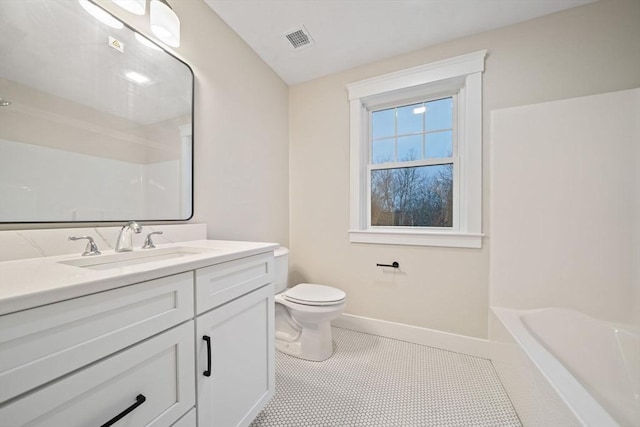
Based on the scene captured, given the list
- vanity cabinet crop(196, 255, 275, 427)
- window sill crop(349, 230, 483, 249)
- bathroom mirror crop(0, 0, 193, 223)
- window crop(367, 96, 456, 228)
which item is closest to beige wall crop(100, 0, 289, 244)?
bathroom mirror crop(0, 0, 193, 223)

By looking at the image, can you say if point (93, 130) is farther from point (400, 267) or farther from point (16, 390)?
point (400, 267)

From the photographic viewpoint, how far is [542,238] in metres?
1.50

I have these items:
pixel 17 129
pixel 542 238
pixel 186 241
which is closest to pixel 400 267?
pixel 542 238

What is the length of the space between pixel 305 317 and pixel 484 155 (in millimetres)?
1695

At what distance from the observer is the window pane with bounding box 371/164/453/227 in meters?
1.91

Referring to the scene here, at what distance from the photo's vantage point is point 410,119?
2.04 m

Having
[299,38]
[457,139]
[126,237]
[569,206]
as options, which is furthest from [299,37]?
[569,206]

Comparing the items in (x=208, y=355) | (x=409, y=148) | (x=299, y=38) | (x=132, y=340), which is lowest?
(x=208, y=355)

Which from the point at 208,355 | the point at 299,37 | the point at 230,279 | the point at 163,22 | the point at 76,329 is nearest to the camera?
the point at 76,329

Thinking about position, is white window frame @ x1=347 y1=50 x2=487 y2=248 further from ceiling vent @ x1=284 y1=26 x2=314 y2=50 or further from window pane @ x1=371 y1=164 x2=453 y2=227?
ceiling vent @ x1=284 y1=26 x2=314 y2=50

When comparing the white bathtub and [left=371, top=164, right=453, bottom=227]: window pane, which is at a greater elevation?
[left=371, top=164, right=453, bottom=227]: window pane

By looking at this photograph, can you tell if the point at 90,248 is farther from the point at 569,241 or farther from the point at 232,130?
the point at 569,241

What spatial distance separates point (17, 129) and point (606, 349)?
2.78 metres

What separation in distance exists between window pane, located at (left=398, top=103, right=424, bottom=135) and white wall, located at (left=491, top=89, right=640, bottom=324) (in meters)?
0.55
